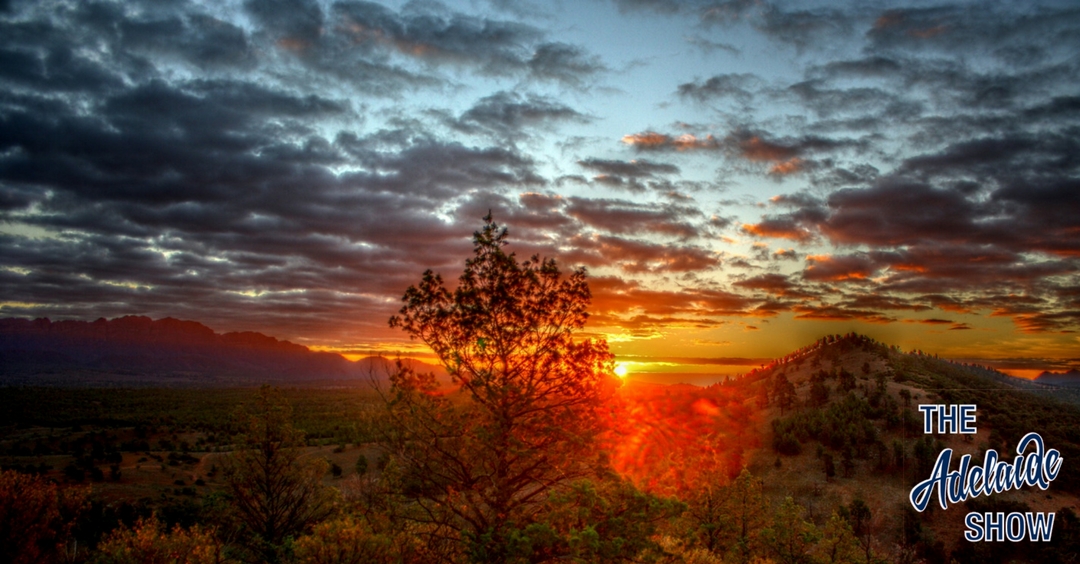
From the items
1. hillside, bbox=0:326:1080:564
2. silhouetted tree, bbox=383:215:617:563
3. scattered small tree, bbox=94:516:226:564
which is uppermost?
silhouetted tree, bbox=383:215:617:563

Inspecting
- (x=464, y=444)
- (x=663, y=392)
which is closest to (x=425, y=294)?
(x=464, y=444)

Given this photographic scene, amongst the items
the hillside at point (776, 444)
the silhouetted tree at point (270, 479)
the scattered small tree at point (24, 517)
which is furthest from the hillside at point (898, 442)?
the scattered small tree at point (24, 517)

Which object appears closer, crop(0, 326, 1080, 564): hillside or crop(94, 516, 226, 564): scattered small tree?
crop(94, 516, 226, 564): scattered small tree

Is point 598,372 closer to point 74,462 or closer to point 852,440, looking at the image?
point 74,462

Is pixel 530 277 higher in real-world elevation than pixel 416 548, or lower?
higher

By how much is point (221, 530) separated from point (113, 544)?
11289 millimetres

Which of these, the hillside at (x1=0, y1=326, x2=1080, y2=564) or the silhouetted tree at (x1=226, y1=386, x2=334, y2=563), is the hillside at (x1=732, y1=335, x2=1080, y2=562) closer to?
the hillside at (x1=0, y1=326, x2=1080, y2=564)

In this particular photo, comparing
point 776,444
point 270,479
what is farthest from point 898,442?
point 270,479

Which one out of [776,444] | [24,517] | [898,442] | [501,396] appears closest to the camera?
[501,396]

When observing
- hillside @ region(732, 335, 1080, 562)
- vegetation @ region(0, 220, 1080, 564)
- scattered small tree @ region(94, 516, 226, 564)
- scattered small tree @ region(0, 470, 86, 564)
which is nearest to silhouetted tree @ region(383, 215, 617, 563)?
vegetation @ region(0, 220, 1080, 564)

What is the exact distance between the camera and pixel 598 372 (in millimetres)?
15062

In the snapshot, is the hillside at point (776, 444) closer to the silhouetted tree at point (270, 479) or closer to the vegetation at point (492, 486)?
the vegetation at point (492, 486)

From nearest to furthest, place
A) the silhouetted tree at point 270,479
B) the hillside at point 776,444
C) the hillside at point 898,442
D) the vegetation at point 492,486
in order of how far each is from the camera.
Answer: the vegetation at point 492,486, the silhouetted tree at point 270,479, the hillside at point 776,444, the hillside at point 898,442

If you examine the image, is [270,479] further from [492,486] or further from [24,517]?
[492,486]
